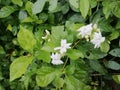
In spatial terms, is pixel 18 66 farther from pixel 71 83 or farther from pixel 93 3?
pixel 93 3

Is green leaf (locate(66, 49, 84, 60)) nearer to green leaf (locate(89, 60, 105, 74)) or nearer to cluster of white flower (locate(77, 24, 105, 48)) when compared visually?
cluster of white flower (locate(77, 24, 105, 48))

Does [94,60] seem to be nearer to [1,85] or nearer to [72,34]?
[72,34]

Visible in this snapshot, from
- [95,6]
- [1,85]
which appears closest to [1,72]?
[1,85]

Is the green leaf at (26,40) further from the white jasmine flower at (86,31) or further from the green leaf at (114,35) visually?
the green leaf at (114,35)

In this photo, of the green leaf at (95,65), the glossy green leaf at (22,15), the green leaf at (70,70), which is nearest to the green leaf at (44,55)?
the green leaf at (70,70)

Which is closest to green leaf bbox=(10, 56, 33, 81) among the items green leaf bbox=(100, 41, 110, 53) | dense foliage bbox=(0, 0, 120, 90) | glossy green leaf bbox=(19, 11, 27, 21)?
dense foliage bbox=(0, 0, 120, 90)

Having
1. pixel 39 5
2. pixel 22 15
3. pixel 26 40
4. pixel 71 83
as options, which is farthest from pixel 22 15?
pixel 71 83

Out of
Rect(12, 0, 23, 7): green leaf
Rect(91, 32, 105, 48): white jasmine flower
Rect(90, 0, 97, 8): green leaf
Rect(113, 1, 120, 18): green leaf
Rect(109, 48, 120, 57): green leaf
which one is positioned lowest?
Rect(109, 48, 120, 57): green leaf
